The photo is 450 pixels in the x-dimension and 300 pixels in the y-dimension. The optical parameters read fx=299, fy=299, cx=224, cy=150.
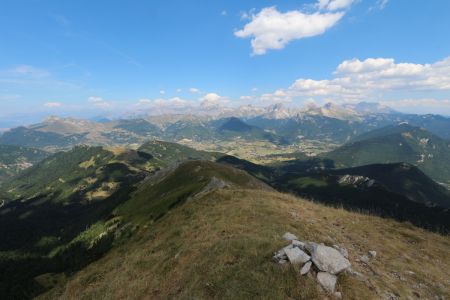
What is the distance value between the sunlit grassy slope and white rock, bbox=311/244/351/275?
93 cm

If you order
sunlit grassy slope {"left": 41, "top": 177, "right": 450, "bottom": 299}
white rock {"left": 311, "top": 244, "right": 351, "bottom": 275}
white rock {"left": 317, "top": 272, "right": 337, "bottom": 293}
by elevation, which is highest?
white rock {"left": 311, "top": 244, "right": 351, "bottom": 275}

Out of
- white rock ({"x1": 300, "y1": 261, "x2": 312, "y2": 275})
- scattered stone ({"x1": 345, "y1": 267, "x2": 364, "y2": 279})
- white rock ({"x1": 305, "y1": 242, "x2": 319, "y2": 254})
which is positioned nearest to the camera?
white rock ({"x1": 300, "y1": 261, "x2": 312, "y2": 275})

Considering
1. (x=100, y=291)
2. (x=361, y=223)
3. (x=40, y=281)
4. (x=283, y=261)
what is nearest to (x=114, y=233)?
Answer: (x=40, y=281)


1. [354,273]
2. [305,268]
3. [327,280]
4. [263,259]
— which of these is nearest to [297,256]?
[305,268]

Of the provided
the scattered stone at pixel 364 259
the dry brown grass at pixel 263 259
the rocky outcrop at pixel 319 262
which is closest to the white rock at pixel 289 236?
the dry brown grass at pixel 263 259

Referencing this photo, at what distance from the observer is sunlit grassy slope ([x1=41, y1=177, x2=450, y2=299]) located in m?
22.8

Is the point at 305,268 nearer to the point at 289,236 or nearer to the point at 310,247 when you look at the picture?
the point at 310,247

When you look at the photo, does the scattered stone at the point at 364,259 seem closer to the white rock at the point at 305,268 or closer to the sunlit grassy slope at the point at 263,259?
the sunlit grassy slope at the point at 263,259

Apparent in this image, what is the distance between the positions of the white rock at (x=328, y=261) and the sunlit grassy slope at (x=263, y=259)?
934mm

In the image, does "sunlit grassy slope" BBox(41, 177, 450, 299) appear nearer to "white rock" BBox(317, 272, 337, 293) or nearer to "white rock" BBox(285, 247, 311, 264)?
"white rock" BBox(317, 272, 337, 293)

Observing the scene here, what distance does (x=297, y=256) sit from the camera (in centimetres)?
2364

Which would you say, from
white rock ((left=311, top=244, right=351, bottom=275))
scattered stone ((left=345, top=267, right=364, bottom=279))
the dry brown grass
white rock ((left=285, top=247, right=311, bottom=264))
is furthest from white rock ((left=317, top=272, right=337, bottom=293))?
scattered stone ((left=345, top=267, right=364, bottom=279))

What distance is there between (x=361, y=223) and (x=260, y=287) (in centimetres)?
2847

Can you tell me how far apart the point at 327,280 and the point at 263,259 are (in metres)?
5.77
